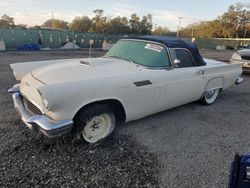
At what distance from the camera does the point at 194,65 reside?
4.96 metres

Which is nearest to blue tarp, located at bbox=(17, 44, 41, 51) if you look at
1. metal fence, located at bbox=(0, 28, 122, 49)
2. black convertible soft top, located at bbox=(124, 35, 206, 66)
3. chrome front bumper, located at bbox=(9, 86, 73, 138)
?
metal fence, located at bbox=(0, 28, 122, 49)

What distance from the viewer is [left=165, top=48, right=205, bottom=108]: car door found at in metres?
4.32

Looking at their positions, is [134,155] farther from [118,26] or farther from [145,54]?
[118,26]

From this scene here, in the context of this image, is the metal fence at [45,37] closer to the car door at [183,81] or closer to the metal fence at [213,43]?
the car door at [183,81]

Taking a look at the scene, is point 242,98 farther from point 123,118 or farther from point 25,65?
Result: point 25,65

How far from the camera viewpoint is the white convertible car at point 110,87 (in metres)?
3.03

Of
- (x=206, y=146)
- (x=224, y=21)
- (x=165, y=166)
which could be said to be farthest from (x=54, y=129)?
(x=224, y=21)

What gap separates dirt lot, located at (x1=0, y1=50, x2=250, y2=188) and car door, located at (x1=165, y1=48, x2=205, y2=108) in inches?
19.0

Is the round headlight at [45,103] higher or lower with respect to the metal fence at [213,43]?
higher

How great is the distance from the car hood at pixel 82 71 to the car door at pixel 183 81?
2.59ft

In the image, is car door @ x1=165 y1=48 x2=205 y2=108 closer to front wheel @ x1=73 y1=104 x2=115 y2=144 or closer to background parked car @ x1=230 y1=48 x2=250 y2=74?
front wheel @ x1=73 y1=104 x2=115 y2=144

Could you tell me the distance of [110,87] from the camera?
3.40 m

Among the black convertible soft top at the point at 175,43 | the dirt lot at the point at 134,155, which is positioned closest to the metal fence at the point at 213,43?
the black convertible soft top at the point at 175,43

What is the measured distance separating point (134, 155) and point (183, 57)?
7.76 feet
